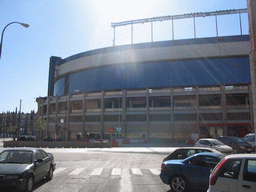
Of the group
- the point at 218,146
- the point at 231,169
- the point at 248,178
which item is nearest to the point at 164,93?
the point at 218,146

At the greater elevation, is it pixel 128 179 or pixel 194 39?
pixel 194 39

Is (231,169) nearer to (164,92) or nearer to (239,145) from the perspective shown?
(239,145)

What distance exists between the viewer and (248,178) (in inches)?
181

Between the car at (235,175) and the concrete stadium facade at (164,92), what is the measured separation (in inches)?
1985

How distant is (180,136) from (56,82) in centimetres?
4954

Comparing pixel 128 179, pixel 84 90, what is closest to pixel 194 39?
pixel 84 90

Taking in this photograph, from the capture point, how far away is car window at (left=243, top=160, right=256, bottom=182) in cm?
457

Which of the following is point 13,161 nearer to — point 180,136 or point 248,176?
point 248,176

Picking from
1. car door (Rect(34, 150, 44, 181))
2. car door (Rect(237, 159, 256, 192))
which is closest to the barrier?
car door (Rect(34, 150, 44, 181))

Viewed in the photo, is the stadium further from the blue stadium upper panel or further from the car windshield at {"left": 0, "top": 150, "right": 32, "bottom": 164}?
the car windshield at {"left": 0, "top": 150, "right": 32, "bottom": 164}

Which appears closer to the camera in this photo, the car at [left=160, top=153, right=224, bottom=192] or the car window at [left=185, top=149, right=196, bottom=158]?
the car at [left=160, top=153, right=224, bottom=192]

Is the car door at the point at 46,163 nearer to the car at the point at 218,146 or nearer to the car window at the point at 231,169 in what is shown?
the car window at the point at 231,169

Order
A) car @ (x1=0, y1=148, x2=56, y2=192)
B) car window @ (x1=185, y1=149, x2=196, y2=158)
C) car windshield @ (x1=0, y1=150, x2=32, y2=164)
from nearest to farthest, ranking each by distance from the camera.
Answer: car @ (x1=0, y1=148, x2=56, y2=192), car windshield @ (x1=0, y1=150, x2=32, y2=164), car window @ (x1=185, y1=149, x2=196, y2=158)

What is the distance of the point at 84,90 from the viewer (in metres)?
65.1
